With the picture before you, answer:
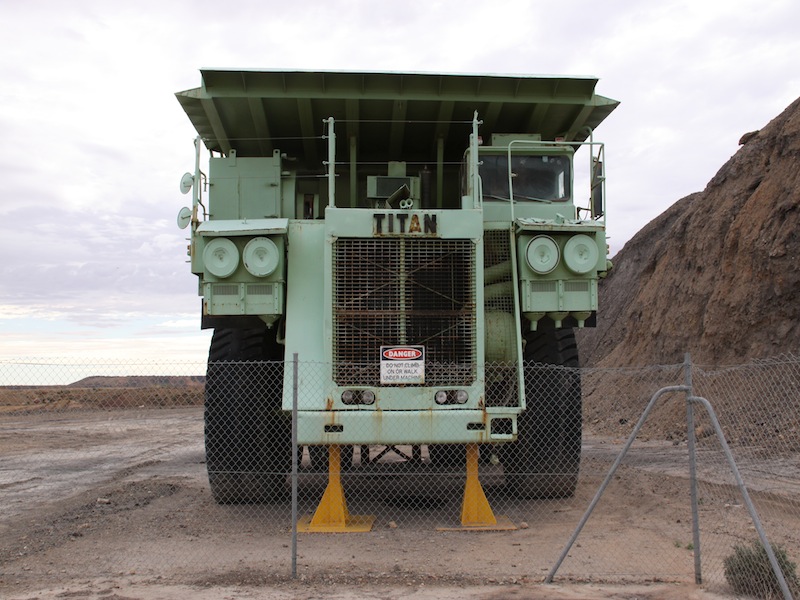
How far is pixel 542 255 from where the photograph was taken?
8.54m

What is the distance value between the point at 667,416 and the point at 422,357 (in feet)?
37.1

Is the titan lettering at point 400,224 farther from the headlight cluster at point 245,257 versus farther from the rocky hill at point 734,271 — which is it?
the rocky hill at point 734,271

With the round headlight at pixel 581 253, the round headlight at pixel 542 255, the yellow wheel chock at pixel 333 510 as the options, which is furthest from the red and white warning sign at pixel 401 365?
the round headlight at pixel 581 253

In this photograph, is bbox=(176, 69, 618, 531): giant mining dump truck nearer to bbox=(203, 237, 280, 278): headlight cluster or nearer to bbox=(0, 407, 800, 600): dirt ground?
bbox=(203, 237, 280, 278): headlight cluster

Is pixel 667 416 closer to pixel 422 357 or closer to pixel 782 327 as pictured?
pixel 782 327

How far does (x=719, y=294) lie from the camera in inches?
776

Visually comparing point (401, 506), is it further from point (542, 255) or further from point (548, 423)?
point (542, 255)

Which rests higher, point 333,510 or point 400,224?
point 400,224

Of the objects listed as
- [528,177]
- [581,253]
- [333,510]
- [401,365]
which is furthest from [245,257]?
[528,177]

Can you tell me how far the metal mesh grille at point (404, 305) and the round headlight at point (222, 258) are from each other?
1068mm

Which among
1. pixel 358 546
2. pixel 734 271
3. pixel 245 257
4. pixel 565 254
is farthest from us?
pixel 734 271

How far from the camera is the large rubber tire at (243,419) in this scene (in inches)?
358

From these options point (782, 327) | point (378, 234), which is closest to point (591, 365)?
point (782, 327)

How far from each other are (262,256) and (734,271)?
48.3 feet
